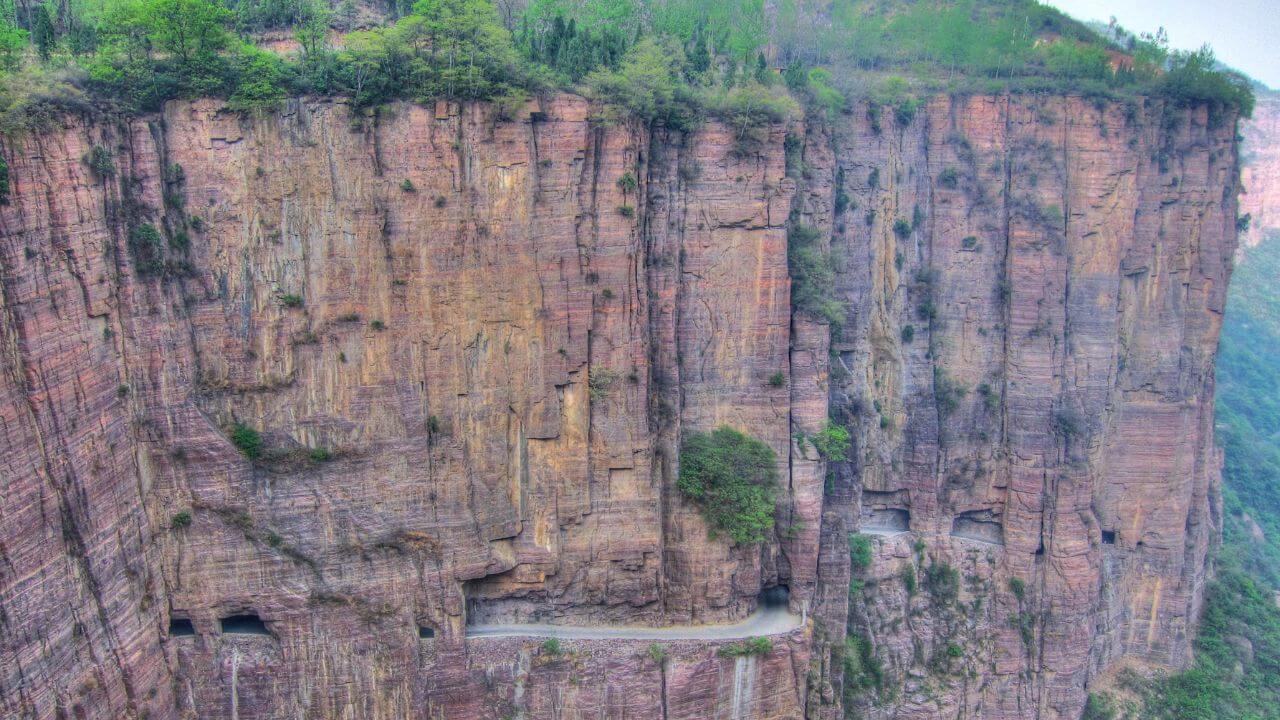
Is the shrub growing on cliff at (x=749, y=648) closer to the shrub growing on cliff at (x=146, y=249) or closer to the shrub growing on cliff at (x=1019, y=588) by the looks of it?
the shrub growing on cliff at (x=1019, y=588)

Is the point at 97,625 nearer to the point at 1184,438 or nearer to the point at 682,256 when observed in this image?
the point at 682,256

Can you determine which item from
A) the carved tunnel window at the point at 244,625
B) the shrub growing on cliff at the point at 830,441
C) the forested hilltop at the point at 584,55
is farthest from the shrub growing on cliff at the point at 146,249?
the shrub growing on cliff at the point at 830,441

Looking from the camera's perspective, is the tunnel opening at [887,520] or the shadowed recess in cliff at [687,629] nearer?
the shadowed recess in cliff at [687,629]

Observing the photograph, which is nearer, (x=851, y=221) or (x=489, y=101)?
(x=489, y=101)

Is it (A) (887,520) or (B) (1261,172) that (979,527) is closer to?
(A) (887,520)

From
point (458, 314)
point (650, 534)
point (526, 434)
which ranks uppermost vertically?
point (458, 314)

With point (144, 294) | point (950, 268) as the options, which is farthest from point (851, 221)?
point (144, 294)

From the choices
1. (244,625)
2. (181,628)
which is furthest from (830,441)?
(181,628)

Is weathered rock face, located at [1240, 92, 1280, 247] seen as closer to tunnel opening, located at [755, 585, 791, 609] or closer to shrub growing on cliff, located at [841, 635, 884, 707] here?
shrub growing on cliff, located at [841, 635, 884, 707]
